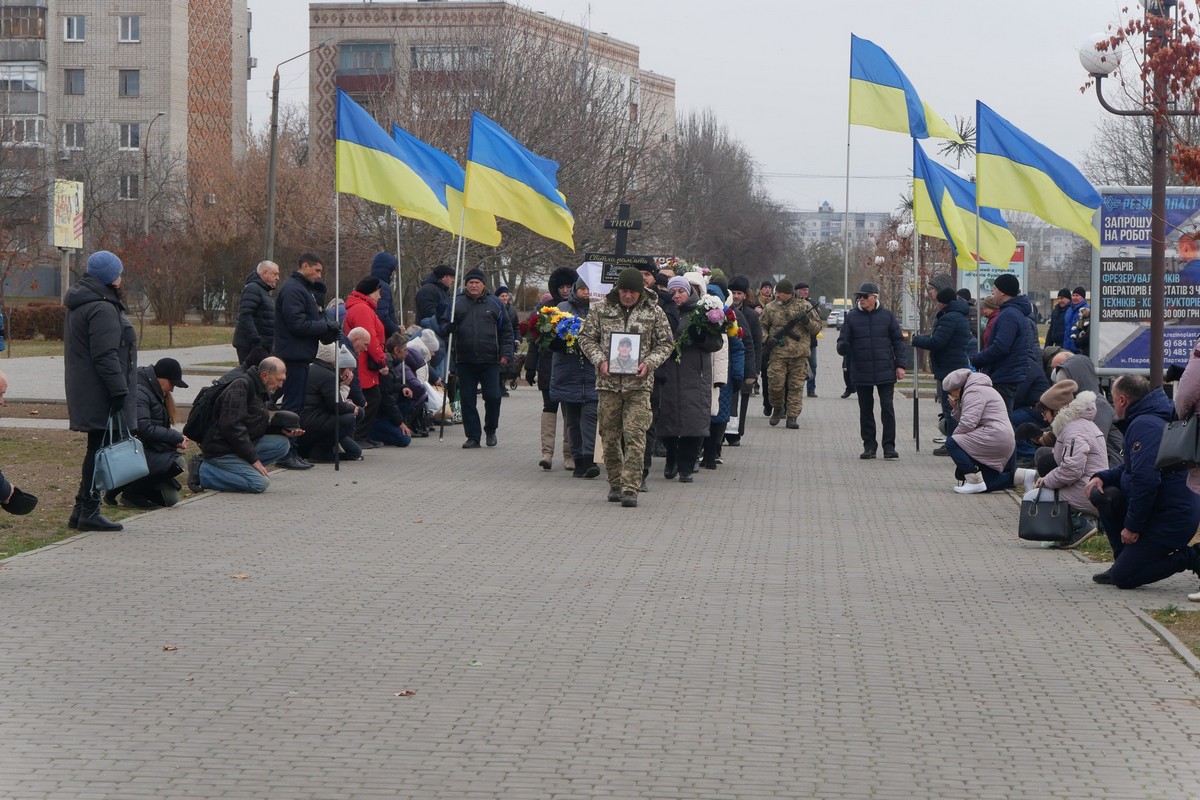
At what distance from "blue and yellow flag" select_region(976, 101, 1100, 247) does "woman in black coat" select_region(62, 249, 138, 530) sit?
9404mm

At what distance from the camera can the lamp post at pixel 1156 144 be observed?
44.1 ft

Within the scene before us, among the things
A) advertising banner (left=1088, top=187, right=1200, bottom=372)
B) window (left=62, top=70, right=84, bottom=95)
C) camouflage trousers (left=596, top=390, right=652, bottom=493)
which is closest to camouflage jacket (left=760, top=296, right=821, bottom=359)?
advertising banner (left=1088, top=187, right=1200, bottom=372)

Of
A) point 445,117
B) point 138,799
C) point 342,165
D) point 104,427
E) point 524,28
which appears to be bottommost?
point 138,799

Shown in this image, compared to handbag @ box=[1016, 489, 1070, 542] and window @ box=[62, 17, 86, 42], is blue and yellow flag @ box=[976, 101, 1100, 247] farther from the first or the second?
window @ box=[62, 17, 86, 42]

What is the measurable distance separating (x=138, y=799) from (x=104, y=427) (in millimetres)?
5937

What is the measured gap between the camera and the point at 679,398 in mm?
15250

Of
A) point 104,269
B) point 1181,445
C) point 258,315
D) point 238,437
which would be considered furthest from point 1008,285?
point 104,269

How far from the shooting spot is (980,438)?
1460 centimetres

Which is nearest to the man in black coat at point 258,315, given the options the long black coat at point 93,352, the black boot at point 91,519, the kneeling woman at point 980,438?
the black boot at point 91,519

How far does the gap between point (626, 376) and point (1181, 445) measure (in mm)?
5702

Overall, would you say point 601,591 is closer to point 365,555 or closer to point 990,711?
point 365,555

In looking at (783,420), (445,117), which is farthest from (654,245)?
(783,420)

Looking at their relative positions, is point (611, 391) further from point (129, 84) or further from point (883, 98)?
point (129, 84)

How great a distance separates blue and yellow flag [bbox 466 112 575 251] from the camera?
1855cm
